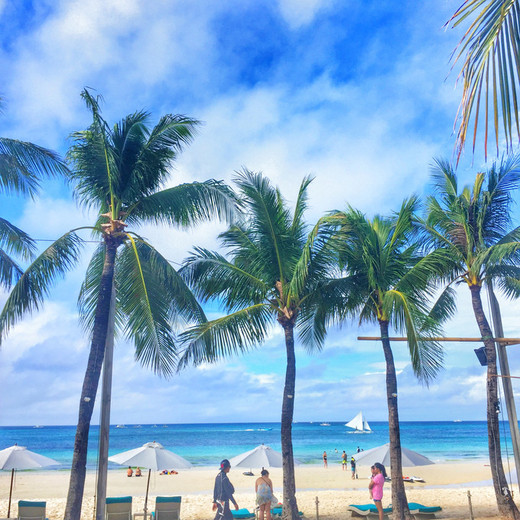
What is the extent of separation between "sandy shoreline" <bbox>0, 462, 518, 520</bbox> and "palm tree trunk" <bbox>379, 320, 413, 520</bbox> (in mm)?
2610

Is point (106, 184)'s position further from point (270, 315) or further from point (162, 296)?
point (270, 315)

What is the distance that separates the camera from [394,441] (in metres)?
13.1

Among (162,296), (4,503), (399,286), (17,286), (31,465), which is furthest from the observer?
(4,503)

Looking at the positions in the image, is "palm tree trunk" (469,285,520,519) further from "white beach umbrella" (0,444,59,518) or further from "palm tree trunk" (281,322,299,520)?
"white beach umbrella" (0,444,59,518)

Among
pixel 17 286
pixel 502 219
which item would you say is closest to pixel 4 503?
pixel 17 286

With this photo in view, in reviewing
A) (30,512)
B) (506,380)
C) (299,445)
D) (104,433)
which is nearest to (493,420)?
(506,380)

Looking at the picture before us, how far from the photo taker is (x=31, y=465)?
48.4 feet

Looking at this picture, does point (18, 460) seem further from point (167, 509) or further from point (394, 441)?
point (394, 441)

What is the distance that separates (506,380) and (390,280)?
3586mm

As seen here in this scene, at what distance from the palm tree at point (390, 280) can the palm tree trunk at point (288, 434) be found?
2033mm

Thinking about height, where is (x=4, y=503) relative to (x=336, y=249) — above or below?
below

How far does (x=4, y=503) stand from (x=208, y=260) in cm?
1334

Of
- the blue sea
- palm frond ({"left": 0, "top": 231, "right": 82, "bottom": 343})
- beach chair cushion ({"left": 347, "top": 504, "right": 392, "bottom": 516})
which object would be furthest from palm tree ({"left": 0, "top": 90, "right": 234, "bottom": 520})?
the blue sea

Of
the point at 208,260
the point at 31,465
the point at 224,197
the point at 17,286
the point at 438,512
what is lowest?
the point at 438,512
